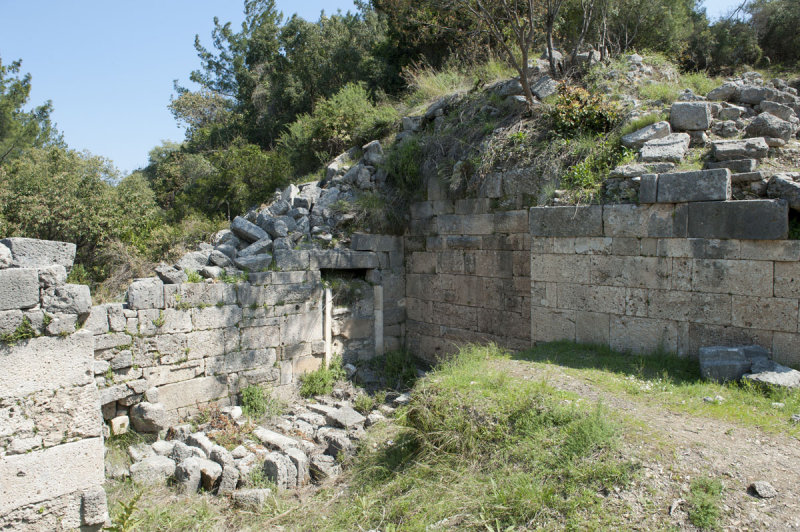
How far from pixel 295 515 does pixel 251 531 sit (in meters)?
0.42

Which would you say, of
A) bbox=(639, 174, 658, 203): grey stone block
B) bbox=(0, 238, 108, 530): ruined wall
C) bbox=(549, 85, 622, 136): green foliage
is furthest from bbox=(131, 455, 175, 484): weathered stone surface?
bbox=(549, 85, 622, 136): green foliage

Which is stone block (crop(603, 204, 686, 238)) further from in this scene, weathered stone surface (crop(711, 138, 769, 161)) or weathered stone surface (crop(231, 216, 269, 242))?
weathered stone surface (crop(231, 216, 269, 242))

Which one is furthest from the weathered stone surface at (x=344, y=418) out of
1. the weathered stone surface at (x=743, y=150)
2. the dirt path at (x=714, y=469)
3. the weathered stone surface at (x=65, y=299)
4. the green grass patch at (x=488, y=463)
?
the weathered stone surface at (x=743, y=150)

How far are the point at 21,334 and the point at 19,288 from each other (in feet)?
1.08

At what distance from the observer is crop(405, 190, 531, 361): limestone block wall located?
25.7 feet

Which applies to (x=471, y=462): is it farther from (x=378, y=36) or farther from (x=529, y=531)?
(x=378, y=36)

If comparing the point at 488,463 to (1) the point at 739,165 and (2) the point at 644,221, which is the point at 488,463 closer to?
(2) the point at 644,221

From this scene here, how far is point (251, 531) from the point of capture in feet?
15.7

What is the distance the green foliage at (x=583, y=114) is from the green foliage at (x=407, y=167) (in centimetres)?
257

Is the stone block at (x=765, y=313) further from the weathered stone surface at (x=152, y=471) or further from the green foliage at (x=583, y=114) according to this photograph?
the weathered stone surface at (x=152, y=471)

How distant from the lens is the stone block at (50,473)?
365 centimetres

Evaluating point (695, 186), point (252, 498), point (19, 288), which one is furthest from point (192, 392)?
point (695, 186)

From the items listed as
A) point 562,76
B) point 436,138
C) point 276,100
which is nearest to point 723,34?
point 562,76

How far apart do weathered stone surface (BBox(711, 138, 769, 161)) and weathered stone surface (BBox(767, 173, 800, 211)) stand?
54cm
